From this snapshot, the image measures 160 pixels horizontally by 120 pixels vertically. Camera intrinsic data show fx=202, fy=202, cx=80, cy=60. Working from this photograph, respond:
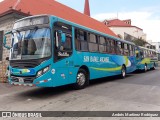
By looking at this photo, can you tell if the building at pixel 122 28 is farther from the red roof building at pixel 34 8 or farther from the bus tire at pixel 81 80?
the bus tire at pixel 81 80

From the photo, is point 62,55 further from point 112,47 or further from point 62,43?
point 112,47

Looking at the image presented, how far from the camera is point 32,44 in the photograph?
753 cm

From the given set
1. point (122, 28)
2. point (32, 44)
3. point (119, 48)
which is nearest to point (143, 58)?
point (119, 48)

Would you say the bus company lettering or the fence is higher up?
the bus company lettering

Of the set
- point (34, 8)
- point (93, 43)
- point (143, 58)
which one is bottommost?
point (143, 58)

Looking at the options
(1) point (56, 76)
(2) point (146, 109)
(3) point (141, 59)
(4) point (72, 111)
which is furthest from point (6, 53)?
(3) point (141, 59)

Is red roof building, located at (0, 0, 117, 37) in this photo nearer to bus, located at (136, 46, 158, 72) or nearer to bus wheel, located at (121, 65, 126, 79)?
bus, located at (136, 46, 158, 72)

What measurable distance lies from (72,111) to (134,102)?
2.25 meters

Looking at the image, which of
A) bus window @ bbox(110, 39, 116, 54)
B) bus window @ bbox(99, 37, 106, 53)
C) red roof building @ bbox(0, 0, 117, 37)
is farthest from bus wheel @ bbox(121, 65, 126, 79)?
red roof building @ bbox(0, 0, 117, 37)

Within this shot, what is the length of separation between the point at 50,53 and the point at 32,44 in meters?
0.79

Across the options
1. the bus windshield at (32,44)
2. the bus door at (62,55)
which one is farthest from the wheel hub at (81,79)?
the bus windshield at (32,44)

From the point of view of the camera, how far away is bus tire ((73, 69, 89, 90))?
359 inches

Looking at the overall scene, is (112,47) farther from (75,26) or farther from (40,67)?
(40,67)

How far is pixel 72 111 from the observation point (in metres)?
5.64
